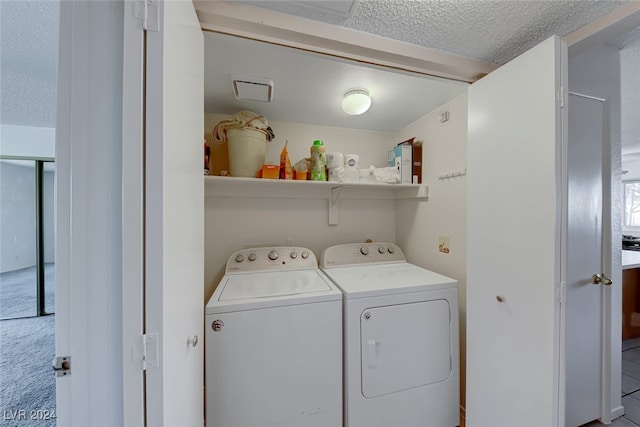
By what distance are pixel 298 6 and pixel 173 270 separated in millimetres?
1132

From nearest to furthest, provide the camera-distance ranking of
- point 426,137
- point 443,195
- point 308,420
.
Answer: point 308,420 → point 443,195 → point 426,137

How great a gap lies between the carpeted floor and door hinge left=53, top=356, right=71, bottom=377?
0.42m

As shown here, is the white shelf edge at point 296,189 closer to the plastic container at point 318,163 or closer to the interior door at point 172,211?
the plastic container at point 318,163

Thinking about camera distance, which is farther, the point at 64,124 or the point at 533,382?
the point at 533,382

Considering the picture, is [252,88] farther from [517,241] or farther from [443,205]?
[517,241]

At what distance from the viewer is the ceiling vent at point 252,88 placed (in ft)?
4.87

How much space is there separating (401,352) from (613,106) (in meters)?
2.07

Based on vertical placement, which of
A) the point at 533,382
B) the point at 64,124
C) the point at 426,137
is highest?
the point at 426,137

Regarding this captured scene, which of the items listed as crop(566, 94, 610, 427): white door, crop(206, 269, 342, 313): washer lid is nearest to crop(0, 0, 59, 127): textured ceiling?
crop(206, 269, 342, 313): washer lid

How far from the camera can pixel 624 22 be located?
3.09ft

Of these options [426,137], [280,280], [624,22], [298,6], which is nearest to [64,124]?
[298,6]

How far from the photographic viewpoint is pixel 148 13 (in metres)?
0.58

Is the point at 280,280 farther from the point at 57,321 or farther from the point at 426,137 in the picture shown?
the point at 426,137

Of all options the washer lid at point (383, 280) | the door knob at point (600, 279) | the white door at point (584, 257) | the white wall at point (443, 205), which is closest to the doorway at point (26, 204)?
the washer lid at point (383, 280)
